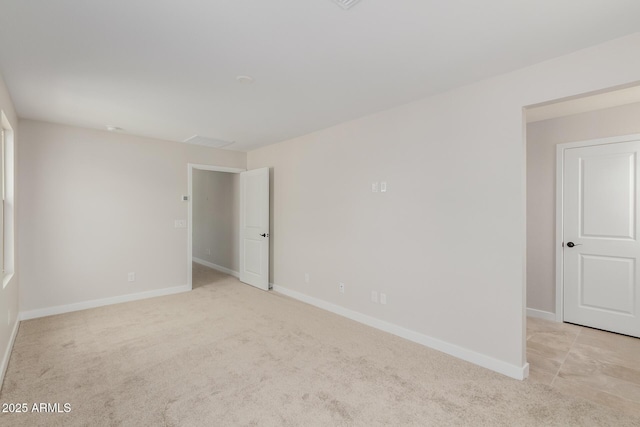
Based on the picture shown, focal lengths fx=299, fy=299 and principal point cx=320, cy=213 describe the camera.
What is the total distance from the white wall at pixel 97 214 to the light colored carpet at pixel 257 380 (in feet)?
2.23

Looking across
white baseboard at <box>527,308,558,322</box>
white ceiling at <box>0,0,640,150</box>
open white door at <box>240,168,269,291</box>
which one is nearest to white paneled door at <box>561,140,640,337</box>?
white baseboard at <box>527,308,558,322</box>

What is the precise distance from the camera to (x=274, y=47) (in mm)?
2018

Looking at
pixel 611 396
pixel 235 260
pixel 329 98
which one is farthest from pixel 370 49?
pixel 235 260

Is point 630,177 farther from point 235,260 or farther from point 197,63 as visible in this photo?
point 235,260

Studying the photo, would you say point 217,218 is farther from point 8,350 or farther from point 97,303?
point 8,350

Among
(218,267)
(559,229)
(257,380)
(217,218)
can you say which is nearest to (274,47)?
(257,380)

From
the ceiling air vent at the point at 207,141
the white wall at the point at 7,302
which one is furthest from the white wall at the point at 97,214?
the white wall at the point at 7,302

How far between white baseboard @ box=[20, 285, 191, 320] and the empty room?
0.03 m

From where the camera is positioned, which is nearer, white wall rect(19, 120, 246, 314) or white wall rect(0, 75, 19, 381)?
white wall rect(0, 75, 19, 381)

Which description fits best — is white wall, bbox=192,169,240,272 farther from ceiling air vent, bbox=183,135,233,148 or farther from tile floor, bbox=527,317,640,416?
tile floor, bbox=527,317,640,416

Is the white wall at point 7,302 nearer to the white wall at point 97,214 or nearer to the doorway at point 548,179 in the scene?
the white wall at point 97,214

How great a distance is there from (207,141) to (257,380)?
3640mm

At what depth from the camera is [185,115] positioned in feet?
11.3

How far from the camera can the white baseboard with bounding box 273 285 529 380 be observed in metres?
2.38
